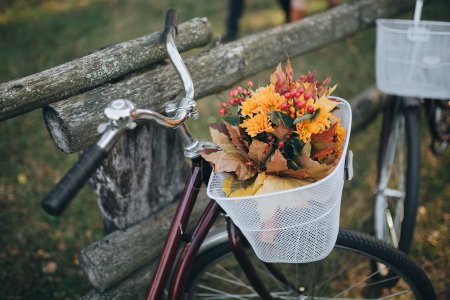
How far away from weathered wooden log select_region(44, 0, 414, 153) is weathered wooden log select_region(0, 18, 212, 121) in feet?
0.15

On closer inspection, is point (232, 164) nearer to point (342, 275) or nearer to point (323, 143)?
point (323, 143)

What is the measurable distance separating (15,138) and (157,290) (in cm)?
300

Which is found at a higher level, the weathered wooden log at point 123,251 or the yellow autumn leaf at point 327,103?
the yellow autumn leaf at point 327,103

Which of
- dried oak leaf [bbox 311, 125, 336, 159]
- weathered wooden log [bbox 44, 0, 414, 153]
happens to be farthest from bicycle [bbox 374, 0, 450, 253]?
dried oak leaf [bbox 311, 125, 336, 159]

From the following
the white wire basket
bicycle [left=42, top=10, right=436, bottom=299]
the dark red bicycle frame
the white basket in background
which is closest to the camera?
the white basket in background

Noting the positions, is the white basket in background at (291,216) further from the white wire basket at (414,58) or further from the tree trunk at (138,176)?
the white wire basket at (414,58)

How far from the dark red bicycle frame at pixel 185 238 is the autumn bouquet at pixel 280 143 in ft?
0.80

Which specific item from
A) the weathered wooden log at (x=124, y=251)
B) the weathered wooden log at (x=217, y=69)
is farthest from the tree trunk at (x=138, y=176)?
the weathered wooden log at (x=217, y=69)

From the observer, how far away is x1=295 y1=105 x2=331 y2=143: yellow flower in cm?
128

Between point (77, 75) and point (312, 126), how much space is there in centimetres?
104

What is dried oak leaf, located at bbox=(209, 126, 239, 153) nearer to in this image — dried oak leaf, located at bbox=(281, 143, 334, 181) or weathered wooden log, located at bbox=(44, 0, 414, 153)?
dried oak leaf, located at bbox=(281, 143, 334, 181)

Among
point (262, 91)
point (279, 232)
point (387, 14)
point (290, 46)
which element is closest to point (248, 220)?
point (279, 232)

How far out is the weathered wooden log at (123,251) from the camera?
198 cm

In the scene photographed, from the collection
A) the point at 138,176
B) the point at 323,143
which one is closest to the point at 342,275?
the point at 138,176
